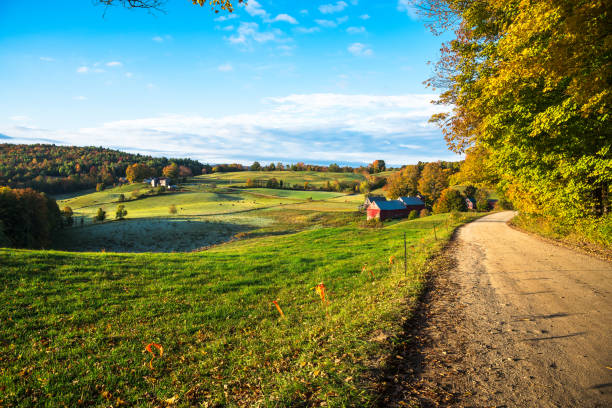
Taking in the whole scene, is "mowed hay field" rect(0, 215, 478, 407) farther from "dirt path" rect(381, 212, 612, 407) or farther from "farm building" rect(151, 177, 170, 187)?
"farm building" rect(151, 177, 170, 187)

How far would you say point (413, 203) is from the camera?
258 feet

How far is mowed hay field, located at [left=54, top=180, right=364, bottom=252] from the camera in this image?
50250 millimetres

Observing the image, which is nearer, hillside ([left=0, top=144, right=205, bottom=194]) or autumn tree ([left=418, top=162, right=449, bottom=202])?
autumn tree ([left=418, top=162, right=449, bottom=202])

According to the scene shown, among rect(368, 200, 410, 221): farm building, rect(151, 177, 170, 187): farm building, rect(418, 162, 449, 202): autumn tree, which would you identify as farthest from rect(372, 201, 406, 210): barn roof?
rect(151, 177, 170, 187): farm building

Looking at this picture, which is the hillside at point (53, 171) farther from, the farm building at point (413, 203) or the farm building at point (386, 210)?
the farm building at point (413, 203)

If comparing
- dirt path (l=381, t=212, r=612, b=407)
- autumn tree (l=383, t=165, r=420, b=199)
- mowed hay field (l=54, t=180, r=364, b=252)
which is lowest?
mowed hay field (l=54, t=180, r=364, b=252)

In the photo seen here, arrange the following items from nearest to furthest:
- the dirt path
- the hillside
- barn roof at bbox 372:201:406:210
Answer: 1. the dirt path
2. barn roof at bbox 372:201:406:210
3. the hillside

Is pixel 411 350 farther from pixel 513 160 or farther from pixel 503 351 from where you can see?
pixel 513 160

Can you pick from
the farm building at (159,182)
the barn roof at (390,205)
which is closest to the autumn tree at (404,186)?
the barn roof at (390,205)

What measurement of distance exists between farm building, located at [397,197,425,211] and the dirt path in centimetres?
6732

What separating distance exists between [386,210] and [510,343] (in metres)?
67.3

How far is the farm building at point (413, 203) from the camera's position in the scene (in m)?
76.7

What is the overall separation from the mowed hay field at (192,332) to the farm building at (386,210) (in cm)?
5715

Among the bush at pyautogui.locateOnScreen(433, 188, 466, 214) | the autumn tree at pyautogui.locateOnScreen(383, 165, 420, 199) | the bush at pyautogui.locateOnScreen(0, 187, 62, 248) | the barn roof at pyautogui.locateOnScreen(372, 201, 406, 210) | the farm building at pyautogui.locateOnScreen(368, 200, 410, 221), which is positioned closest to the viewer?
the bush at pyautogui.locateOnScreen(0, 187, 62, 248)
